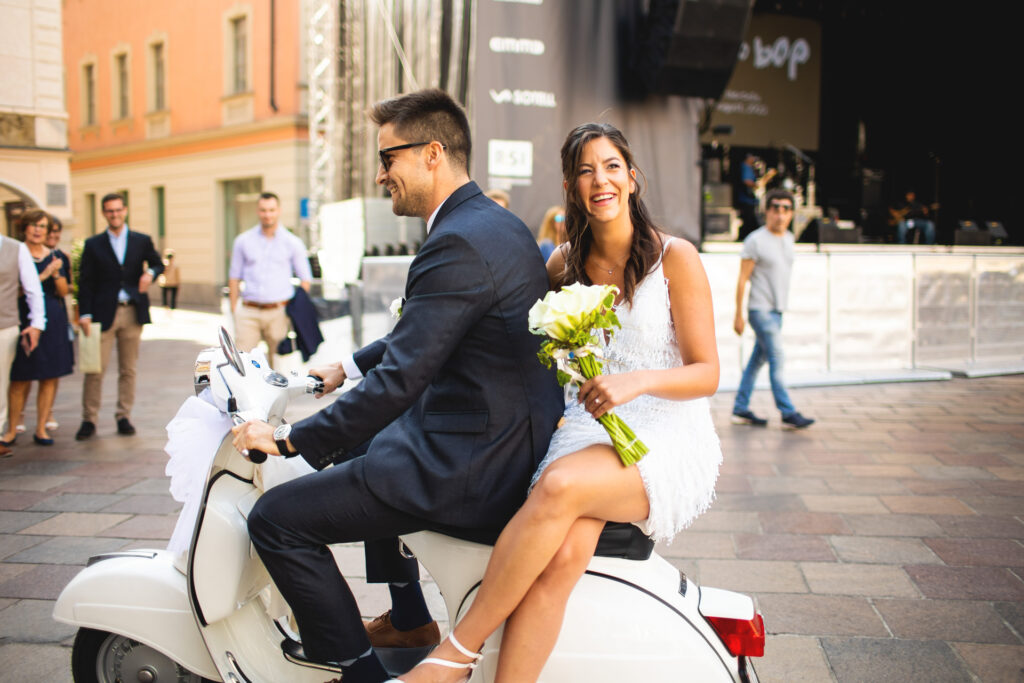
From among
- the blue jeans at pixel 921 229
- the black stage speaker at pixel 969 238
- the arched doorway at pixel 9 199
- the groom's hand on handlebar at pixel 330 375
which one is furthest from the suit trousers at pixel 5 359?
the blue jeans at pixel 921 229

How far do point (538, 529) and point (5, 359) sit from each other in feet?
17.9

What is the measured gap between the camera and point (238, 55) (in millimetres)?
21984

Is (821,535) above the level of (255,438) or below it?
below

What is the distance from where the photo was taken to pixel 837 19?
671 inches

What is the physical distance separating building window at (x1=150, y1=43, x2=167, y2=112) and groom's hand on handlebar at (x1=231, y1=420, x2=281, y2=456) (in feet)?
83.4

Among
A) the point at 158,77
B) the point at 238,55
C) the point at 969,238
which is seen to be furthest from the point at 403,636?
the point at 158,77

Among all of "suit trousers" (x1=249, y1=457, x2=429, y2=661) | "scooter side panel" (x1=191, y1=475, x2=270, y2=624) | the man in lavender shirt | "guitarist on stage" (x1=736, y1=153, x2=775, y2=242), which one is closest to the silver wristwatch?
"suit trousers" (x1=249, y1=457, x2=429, y2=661)

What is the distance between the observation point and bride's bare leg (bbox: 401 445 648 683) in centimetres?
196

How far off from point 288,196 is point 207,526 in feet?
61.6

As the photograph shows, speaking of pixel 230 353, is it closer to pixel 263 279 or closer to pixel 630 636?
pixel 630 636

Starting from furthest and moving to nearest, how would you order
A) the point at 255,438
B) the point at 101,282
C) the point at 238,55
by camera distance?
the point at 238,55 < the point at 101,282 < the point at 255,438

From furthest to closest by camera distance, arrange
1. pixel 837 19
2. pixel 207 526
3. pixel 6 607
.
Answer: pixel 837 19 → pixel 6 607 → pixel 207 526

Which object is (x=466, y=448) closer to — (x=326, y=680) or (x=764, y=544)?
(x=326, y=680)

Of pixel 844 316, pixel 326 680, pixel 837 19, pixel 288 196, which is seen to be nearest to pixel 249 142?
pixel 288 196
